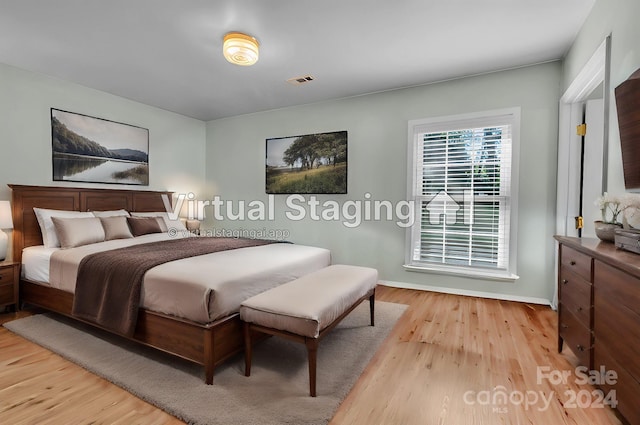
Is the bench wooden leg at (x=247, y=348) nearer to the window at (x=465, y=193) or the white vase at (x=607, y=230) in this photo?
the white vase at (x=607, y=230)

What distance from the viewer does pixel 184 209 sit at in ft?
16.6

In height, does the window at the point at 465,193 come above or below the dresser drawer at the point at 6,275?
above

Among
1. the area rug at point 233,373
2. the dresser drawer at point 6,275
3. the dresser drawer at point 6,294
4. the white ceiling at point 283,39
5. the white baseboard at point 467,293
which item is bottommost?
the area rug at point 233,373

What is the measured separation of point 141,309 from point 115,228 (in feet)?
5.88

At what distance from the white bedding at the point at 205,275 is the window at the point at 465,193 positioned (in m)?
1.56

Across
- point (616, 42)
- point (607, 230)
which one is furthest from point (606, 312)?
point (616, 42)

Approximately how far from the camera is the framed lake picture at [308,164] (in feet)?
14.4

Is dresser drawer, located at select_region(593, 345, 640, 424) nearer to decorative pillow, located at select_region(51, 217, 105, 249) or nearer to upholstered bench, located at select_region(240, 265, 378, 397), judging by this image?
upholstered bench, located at select_region(240, 265, 378, 397)

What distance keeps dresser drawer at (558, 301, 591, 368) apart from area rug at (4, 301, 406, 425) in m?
1.26

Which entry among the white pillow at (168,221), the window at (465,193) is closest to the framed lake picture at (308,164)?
the window at (465,193)

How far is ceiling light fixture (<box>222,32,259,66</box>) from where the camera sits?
262 cm

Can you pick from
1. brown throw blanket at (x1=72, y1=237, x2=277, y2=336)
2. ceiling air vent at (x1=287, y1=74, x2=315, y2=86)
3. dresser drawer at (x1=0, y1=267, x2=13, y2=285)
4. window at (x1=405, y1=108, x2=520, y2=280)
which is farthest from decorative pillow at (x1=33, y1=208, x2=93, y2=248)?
window at (x1=405, y1=108, x2=520, y2=280)

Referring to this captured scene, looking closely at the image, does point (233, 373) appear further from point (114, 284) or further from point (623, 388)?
point (623, 388)

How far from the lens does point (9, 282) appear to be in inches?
118
